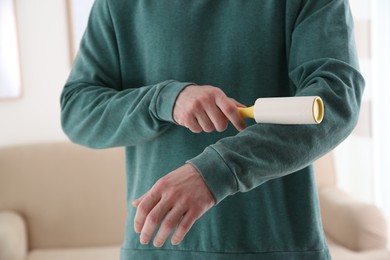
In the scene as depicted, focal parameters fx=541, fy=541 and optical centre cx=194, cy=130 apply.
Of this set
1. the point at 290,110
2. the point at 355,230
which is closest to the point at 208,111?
the point at 290,110

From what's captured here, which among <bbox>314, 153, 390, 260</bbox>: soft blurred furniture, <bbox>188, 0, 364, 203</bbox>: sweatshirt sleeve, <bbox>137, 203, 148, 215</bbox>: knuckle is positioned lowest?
<bbox>314, 153, 390, 260</bbox>: soft blurred furniture

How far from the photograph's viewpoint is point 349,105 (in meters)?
0.76

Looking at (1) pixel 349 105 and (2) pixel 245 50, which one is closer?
(1) pixel 349 105

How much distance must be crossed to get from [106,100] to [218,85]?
0.62 feet

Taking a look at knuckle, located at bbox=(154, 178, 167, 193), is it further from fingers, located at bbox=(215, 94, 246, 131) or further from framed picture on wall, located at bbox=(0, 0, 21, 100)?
framed picture on wall, located at bbox=(0, 0, 21, 100)

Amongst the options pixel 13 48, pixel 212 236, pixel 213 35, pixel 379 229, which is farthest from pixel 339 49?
pixel 13 48

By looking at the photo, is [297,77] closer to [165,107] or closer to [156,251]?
[165,107]

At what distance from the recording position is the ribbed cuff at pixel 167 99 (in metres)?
0.75

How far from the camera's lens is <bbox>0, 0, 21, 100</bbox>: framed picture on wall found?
2.88m

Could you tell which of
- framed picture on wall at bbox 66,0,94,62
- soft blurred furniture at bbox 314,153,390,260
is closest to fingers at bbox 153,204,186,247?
soft blurred furniture at bbox 314,153,390,260

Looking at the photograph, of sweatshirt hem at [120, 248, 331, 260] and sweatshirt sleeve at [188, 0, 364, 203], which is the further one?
sweatshirt hem at [120, 248, 331, 260]

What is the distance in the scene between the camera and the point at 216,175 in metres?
0.64

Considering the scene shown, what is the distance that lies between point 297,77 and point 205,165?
10.2 inches

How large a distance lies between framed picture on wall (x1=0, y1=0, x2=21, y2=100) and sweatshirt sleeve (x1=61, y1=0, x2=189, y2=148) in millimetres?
2043
